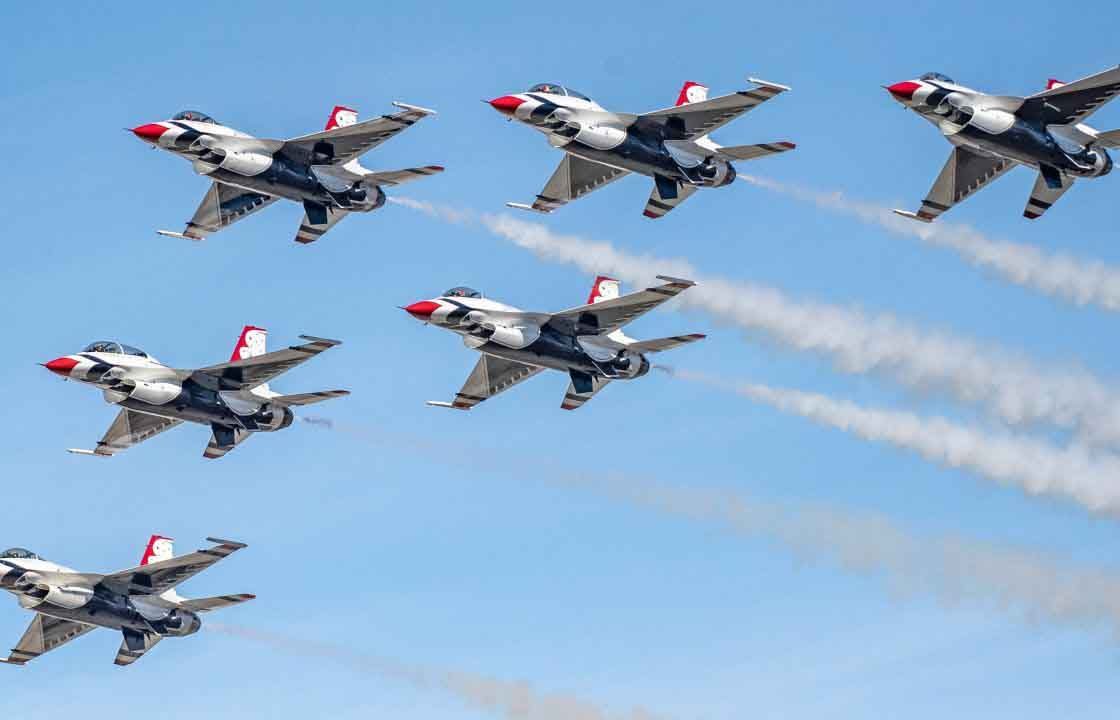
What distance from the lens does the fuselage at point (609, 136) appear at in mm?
96750

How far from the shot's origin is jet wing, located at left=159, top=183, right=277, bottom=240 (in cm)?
10938

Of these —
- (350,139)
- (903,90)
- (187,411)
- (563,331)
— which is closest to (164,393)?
(187,411)

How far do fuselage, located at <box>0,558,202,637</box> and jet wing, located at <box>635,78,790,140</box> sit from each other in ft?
99.8

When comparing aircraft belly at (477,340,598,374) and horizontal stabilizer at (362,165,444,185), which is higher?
horizontal stabilizer at (362,165,444,185)

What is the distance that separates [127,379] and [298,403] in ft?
24.4

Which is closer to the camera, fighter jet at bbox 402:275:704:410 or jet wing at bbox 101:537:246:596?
fighter jet at bbox 402:275:704:410

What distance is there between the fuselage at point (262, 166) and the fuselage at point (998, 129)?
24.8 meters

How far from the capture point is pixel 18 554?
101 metres

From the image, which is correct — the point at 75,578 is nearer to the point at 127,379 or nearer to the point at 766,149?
the point at 127,379

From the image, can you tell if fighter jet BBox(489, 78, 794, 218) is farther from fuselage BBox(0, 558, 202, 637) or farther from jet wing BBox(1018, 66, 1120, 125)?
fuselage BBox(0, 558, 202, 637)

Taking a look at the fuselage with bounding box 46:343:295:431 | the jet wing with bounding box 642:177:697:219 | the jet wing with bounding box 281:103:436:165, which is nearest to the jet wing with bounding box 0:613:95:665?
the fuselage with bounding box 46:343:295:431

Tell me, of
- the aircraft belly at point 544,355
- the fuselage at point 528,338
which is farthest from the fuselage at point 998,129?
the aircraft belly at point 544,355

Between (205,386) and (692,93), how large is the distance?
2512cm

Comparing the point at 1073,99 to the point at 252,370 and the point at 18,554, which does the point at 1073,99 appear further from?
the point at 18,554
